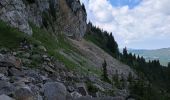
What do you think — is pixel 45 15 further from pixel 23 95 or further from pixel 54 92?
pixel 23 95

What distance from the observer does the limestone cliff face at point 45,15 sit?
65.2m

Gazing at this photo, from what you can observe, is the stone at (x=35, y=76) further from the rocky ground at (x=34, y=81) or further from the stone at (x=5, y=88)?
the stone at (x=5, y=88)

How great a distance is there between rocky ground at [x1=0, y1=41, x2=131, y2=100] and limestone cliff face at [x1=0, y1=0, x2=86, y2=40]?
15951 millimetres

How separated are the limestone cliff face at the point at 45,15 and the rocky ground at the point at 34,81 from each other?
16.0 metres

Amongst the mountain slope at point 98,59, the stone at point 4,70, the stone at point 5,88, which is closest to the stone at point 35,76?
the stone at point 4,70

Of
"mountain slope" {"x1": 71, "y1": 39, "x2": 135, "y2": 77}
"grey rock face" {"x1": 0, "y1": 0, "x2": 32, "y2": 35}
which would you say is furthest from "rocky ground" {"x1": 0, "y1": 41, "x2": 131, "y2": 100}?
"mountain slope" {"x1": 71, "y1": 39, "x2": 135, "y2": 77}

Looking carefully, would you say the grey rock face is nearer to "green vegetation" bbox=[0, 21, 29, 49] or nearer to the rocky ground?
"green vegetation" bbox=[0, 21, 29, 49]

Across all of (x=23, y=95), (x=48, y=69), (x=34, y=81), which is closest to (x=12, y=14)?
(x=48, y=69)

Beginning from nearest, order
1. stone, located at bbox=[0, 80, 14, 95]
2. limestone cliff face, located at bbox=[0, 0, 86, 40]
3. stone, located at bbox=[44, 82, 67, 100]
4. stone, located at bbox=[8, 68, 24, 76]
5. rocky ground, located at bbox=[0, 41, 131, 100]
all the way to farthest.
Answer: stone, located at bbox=[0, 80, 14, 95] < rocky ground, located at bbox=[0, 41, 131, 100] < stone, located at bbox=[44, 82, 67, 100] < stone, located at bbox=[8, 68, 24, 76] < limestone cliff face, located at bbox=[0, 0, 86, 40]

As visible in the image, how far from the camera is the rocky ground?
68.9 feet

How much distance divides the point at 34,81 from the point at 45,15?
94942 mm

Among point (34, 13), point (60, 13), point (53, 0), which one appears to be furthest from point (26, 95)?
point (60, 13)

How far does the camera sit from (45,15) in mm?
123562

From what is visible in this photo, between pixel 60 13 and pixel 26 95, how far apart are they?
5771 inches
